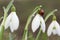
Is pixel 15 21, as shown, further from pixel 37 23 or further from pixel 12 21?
pixel 37 23

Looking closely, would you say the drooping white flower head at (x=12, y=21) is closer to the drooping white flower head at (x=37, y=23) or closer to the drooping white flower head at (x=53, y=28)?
the drooping white flower head at (x=37, y=23)

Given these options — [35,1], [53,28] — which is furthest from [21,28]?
[53,28]

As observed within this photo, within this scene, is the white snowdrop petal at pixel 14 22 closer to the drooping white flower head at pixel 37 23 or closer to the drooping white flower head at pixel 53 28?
the drooping white flower head at pixel 37 23

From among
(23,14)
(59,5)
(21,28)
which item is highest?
(59,5)

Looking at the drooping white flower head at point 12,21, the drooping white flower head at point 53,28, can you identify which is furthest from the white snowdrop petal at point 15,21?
the drooping white flower head at point 53,28

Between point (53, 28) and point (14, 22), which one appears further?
point (53, 28)

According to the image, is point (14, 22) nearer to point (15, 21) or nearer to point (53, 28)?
point (15, 21)

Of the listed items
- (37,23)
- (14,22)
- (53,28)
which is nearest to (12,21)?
(14,22)

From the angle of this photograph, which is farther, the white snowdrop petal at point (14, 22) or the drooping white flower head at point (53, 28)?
the drooping white flower head at point (53, 28)

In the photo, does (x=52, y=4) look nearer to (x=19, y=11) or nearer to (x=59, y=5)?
(x=59, y=5)

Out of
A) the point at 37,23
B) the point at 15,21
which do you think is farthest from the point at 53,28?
the point at 15,21

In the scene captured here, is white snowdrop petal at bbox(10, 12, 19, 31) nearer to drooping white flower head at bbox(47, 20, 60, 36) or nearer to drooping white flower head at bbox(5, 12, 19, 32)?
drooping white flower head at bbox(5, 12, 19, 32)
